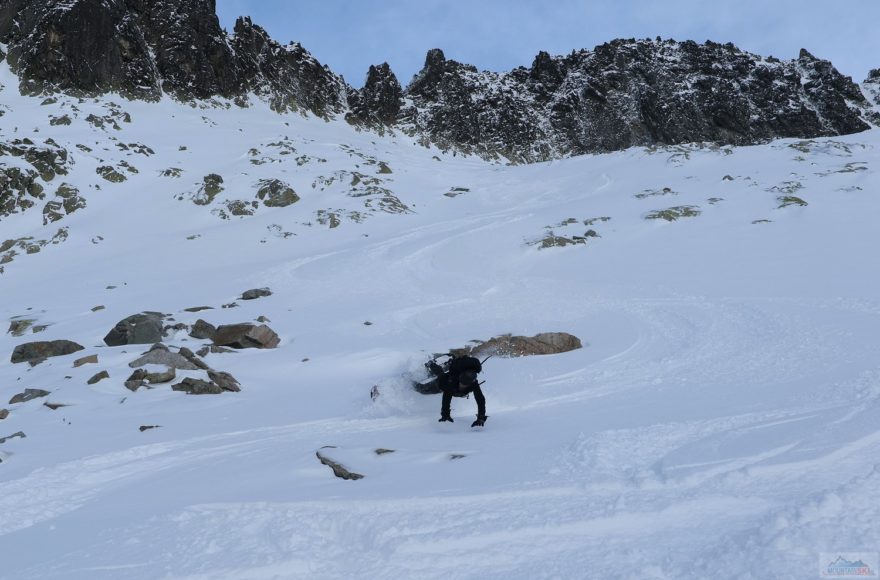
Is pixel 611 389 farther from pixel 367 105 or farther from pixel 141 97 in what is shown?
pixel 367 105

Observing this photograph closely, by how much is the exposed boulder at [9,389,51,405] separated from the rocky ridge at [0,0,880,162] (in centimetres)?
4773

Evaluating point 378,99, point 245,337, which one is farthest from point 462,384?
point 378,99

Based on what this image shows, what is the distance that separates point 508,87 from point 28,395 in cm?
8624

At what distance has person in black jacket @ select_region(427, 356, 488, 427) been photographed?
698 centimetres

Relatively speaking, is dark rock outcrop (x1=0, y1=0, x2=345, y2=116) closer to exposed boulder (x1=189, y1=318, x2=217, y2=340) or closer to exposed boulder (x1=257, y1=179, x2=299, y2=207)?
Result: exposed boulder (x1=257, y1=179, x2=299, y2=207)

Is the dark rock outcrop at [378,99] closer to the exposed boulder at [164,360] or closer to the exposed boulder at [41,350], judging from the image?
the exposed boulder at [41,350]

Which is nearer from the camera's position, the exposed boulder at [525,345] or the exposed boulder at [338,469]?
the exposed boulder at [338,469]

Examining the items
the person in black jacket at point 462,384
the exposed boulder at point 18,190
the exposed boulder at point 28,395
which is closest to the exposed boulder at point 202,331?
the exposed boulder at point 28,395

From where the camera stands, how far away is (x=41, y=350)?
11.5m

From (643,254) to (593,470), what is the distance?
53.8 ft

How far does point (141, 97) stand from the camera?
46812 mm

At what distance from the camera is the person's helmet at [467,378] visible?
7059 millimetres
